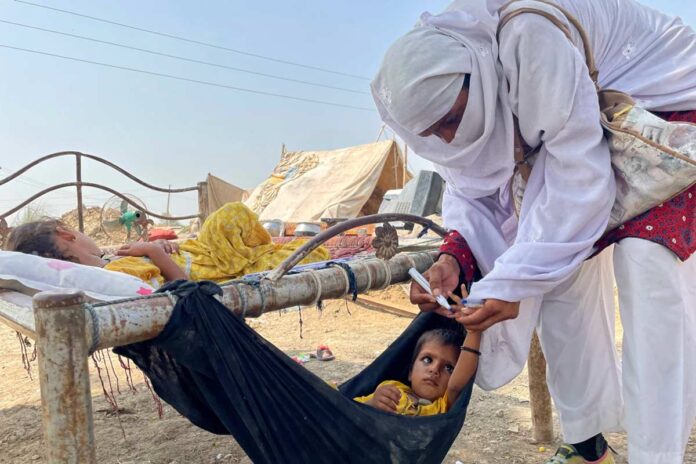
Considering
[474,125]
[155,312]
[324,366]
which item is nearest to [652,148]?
[474,125]

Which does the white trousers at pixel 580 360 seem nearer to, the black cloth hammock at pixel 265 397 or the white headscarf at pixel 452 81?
the black cloth hammock at pixel 265 397

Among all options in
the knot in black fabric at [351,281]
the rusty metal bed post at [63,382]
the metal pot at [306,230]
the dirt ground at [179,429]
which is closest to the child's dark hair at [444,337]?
the knot in black fabric at [351,281]

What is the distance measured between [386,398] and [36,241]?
186 cm

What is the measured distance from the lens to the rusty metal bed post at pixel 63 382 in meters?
1.06

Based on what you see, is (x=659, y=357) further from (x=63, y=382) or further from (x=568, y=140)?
(x=63, y=382)

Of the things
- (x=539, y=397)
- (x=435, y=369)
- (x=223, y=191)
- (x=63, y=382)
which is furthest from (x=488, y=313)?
(x=223, y=191)

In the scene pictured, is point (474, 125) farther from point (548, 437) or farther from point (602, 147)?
point (548, 437)

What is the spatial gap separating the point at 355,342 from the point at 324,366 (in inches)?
28.0

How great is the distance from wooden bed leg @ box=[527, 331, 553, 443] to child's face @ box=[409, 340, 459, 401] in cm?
65

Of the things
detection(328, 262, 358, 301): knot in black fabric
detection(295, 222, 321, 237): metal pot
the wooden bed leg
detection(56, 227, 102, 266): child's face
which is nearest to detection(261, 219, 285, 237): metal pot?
detection(295, 222, 321, 237): metal pot

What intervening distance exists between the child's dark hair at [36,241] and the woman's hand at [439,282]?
1.81 meters

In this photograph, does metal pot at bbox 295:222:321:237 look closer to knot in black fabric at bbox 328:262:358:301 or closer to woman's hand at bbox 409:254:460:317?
knot in black fabric at bbox 328:262:358:301

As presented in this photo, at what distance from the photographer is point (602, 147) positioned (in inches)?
53.5

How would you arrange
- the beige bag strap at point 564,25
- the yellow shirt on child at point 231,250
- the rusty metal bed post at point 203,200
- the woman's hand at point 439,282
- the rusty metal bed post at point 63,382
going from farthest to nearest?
the rusty metal bed post at point 203,200
the yellow shirt on child at point 231,250
the woman's hand at point 439,282
the beige bag strap at point 564,25
the rusty metal bed post at point 63,382
